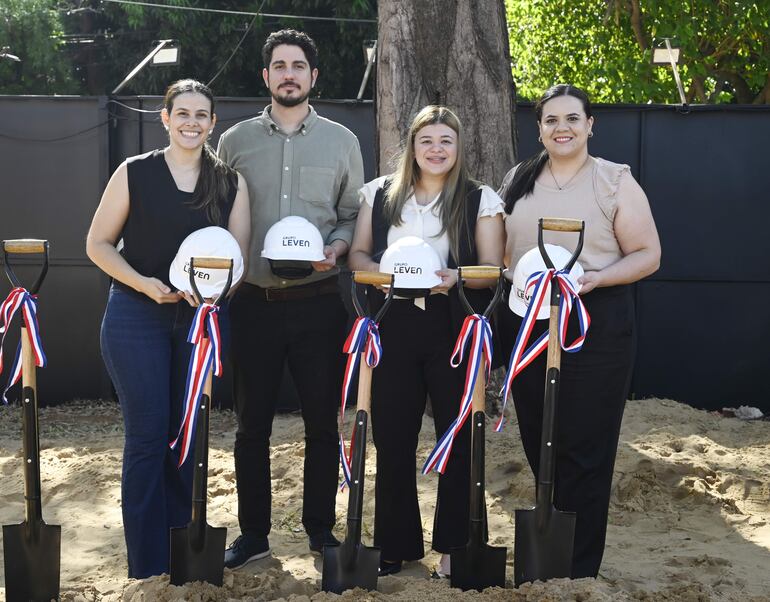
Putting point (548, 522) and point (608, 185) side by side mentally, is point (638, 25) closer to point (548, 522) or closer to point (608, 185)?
point (608, 185)

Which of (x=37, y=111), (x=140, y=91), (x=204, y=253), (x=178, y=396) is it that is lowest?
(x=178, y=396)

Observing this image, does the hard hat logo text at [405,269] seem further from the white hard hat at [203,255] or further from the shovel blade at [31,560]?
the shovel blade at [31,560]

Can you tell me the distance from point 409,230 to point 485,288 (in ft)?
1.23

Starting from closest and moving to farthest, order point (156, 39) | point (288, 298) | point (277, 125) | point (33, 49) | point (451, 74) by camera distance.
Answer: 1. point (288, 298)
2. point (277, 125)
3. point (451, 74)
4. point (156, 39)
5. point (33, 49)

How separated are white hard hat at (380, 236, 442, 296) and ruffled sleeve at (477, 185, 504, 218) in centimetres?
32

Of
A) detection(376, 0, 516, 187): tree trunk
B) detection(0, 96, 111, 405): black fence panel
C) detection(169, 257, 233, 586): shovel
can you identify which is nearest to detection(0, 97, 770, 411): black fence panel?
detection(0, 96, 111, 405): black fence panel

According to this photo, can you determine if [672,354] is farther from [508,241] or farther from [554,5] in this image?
[554,5]

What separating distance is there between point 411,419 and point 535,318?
0.75 metres

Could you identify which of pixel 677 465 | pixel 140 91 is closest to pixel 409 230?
pixel 677 465

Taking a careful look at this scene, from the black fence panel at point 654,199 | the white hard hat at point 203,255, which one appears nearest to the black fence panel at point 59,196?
the black fence panel at point 654,199

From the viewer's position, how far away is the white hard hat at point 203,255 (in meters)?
3.81

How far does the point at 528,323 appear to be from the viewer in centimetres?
372

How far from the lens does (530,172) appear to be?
4090mm

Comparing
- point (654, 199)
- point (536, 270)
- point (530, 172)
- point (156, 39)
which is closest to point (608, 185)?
point (530, 172)
